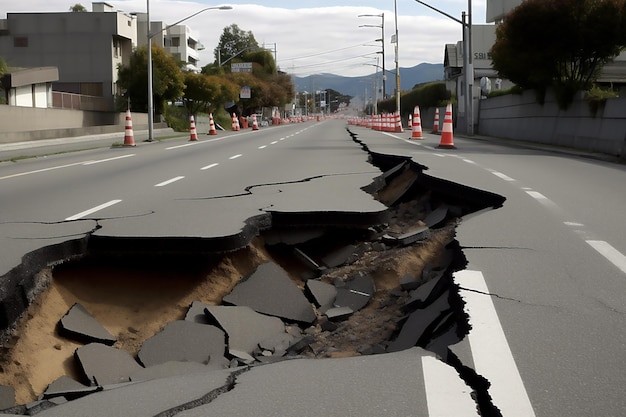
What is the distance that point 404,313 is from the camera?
5336mm

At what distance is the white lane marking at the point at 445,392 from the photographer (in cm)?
281

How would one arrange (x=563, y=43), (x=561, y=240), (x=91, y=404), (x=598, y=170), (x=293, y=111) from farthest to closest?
(x=293, y=111)
(x=563, y=43)
(x=598, y=170)
(x=561, y=240)
(x=91, y=404)

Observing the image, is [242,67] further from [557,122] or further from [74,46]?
[557,122]

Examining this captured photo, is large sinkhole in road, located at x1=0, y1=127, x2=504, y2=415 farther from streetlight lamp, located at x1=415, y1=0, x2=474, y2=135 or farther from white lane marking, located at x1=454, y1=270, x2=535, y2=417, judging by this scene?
streetlight lamp, located at x1=415, y1=0, x2=474, y2=135

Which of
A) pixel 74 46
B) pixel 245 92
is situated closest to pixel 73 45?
pixel 74 46

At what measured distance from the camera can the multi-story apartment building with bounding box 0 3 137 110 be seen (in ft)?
185

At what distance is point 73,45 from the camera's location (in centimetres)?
5688

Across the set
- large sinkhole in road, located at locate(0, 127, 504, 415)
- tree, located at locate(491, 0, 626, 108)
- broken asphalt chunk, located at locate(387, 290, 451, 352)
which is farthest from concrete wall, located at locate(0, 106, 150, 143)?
broken asphalt chunk, located at locate(387, 290, 451, 352)

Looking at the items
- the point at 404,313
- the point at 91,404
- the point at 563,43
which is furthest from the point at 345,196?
the point at 563,43

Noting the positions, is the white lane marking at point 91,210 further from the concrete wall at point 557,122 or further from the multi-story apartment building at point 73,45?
the multi-story apartment building at point 73,45

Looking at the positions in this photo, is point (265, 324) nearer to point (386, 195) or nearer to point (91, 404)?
point (91, 404)

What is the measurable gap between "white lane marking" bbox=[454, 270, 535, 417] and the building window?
5927 centimetres

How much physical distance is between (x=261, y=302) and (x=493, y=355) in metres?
2.67

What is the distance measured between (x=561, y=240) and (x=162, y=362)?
3405mm
